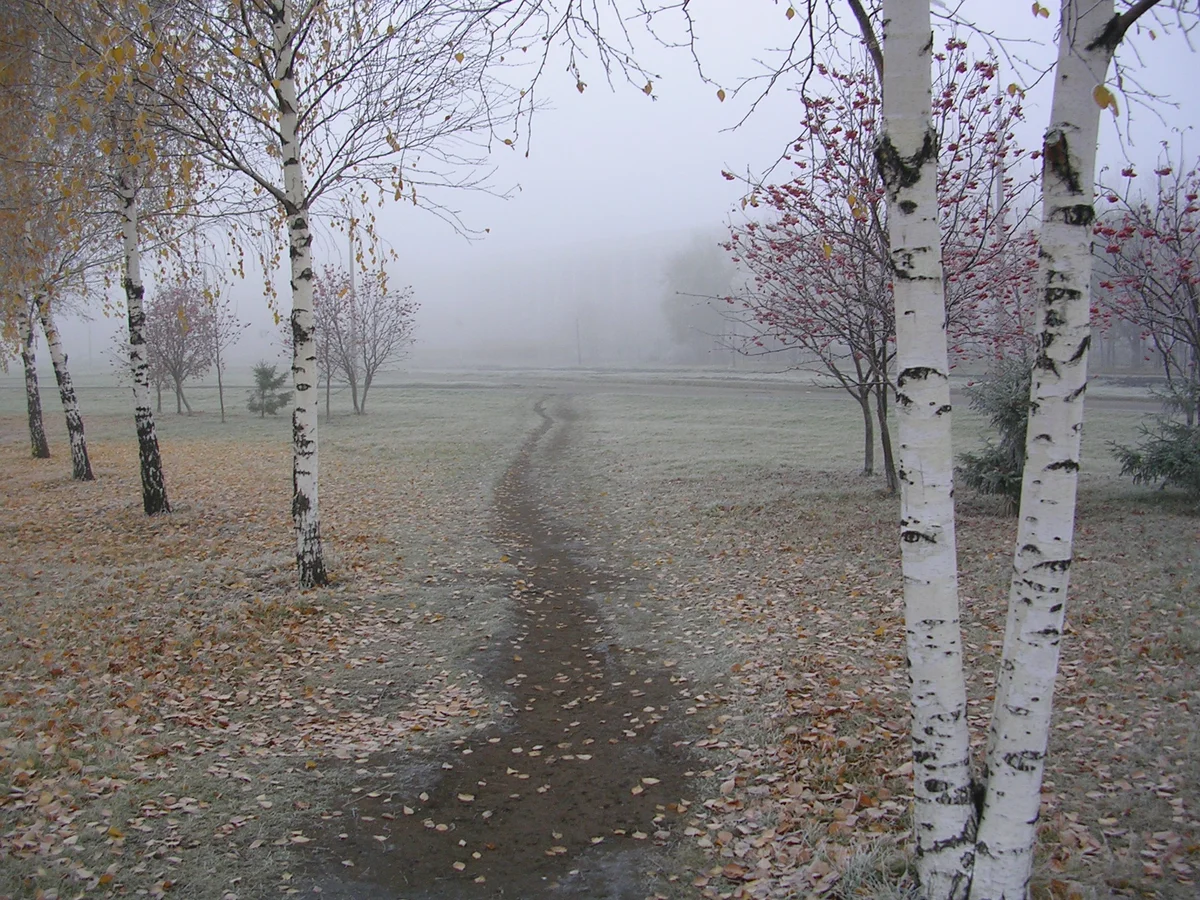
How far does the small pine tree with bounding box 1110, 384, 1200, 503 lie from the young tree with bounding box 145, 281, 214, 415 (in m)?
33.9

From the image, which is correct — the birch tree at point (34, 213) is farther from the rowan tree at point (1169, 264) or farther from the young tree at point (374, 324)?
the young tree at point (374, 324)

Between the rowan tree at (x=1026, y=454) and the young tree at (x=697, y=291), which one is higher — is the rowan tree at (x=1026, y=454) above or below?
below

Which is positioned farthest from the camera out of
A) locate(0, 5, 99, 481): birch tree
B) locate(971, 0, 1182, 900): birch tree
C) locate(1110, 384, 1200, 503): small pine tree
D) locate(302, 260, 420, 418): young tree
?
locate(302, 260, 420, 418): young tree

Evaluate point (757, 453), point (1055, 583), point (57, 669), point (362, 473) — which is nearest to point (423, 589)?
point (57, 669)

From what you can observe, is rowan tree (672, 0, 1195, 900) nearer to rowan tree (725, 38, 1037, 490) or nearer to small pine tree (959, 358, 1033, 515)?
rowan tree (725, 38, 1037, 490)

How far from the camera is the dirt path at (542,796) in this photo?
13.8ft

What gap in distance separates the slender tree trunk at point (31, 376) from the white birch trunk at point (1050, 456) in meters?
18.7

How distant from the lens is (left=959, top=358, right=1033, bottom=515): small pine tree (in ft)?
38.7


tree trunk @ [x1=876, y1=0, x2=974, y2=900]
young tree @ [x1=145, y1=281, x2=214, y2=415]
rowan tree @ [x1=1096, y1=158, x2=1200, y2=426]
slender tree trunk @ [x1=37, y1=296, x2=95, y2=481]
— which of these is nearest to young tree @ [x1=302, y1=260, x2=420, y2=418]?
young tree @ [x1=145, y1=281, x2=214, y2=415]

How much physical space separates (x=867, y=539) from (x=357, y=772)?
776 centimetres

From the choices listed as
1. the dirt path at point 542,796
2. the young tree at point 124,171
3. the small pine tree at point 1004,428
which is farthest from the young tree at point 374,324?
the dirt path at point 542,796

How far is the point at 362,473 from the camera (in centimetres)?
1900

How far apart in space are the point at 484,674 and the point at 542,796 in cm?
217

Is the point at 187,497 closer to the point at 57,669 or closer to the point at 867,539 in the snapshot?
the point at 57,669
